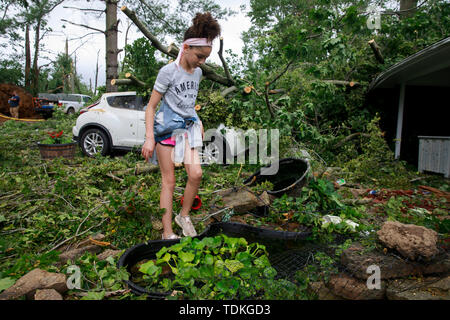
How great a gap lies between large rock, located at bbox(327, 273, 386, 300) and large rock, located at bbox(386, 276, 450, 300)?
6 centimetres

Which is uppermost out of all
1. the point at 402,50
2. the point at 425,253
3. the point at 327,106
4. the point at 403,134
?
the point at 402,50

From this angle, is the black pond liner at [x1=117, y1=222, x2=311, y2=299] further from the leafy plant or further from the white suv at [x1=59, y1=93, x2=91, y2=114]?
the white suv at [x1=59, y1=93, x2=91, y2=114]

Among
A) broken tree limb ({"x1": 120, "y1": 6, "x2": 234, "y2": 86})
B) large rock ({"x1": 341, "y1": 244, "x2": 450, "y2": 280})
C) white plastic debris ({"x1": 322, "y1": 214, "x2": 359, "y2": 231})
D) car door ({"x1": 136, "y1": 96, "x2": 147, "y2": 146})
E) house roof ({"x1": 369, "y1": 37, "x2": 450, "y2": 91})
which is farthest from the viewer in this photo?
car door ({"x1": 136, "y1": 96, "x2": 147, "y2": 146})

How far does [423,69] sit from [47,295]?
7662 mm

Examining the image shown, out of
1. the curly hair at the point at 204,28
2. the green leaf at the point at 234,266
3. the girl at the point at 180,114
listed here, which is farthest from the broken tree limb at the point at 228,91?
the green leaf at the point at 234,266

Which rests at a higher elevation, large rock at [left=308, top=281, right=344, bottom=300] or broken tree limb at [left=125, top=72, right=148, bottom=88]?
broken tree limb at [left=125, top=72, right=148, bottom=88]

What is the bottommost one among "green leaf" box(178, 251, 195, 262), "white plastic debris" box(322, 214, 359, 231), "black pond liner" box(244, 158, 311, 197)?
"white plastic debris" box(322, 214, 359, 231)

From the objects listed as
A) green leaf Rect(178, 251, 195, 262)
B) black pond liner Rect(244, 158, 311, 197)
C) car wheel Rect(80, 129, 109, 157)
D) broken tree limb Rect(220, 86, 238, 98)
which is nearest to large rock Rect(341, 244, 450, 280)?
green leaf Rect(178, 251, 195, 262)

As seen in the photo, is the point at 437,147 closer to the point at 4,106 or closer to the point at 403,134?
the point at 403,134

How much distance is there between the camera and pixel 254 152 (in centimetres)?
523

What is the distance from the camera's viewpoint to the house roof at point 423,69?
181 inches

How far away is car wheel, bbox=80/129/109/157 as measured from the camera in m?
6.35
